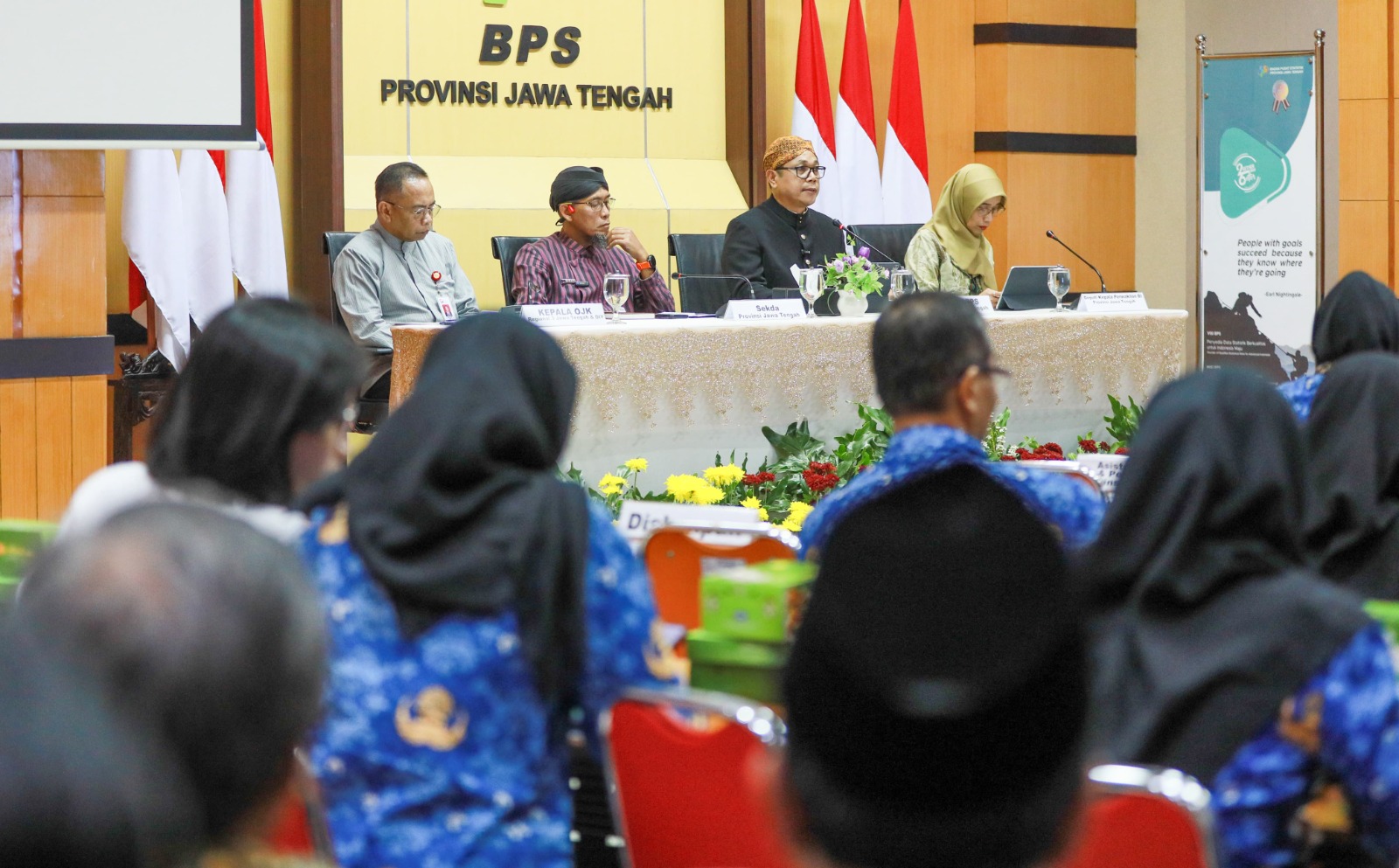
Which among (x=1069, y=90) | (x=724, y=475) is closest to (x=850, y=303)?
(x=724, y=475)

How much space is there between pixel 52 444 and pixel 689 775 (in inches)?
123

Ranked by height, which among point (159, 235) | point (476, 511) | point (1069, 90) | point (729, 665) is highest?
point (1069, 90)

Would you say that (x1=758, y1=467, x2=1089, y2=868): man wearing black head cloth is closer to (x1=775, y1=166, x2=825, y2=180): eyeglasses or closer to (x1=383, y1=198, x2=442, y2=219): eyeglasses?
(x1=383, y1=198, x2=442, y2=219): eyeglasses

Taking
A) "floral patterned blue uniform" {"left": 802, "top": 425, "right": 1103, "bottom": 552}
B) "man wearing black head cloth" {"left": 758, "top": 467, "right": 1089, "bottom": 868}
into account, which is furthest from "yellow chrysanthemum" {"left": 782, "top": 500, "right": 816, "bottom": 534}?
"man wearing black head cloth" {"left": 758, "top": 467, "right": 1089, "bottom": 868}

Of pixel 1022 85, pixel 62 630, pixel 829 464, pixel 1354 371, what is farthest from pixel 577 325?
pixel 1022 85

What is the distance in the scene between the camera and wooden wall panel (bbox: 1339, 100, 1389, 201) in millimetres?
7711

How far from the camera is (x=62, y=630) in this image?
59cm

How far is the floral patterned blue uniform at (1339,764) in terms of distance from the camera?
146 cm

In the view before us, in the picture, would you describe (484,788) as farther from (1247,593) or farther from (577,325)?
(577,325)

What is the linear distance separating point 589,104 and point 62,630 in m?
7.34

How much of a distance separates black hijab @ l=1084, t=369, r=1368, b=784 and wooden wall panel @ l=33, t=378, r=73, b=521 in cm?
340

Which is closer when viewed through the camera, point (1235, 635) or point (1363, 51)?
point (1235, 635)

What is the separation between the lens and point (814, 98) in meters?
7.98

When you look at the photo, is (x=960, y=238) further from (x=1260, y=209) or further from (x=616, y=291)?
(x=1260, y=209)
